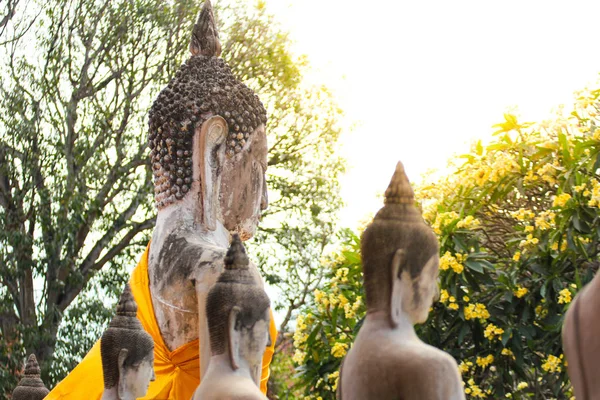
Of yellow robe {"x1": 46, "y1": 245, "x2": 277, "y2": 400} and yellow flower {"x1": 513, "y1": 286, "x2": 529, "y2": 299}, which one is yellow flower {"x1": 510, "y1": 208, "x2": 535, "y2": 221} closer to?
yellow flower {"x1": 513, "y1": 286, "x2": 529, "y2": 299}

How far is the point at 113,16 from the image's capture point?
15.8 metres

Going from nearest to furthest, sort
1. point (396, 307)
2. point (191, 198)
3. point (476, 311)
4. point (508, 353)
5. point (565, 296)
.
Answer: point (396, 307), point (191, 198), point (565, 296), point (476, 311), point (508, 353)

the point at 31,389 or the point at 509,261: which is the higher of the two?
the point at 509,261

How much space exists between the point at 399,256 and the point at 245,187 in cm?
215

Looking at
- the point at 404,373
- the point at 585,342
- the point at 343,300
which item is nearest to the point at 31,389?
the point at 343,300

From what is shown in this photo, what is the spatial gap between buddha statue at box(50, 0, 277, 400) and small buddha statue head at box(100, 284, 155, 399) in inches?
14.4

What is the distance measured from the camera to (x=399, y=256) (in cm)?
291

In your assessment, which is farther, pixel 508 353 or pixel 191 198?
pixel 508 353

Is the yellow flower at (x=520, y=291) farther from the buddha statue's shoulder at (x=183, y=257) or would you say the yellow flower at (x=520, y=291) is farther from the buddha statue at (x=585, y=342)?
the buddha statue at (x=585, y=342)

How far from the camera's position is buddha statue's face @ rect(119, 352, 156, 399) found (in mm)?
4137

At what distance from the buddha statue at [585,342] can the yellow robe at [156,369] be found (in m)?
1.98

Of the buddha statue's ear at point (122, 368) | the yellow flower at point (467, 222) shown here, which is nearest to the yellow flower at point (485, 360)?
the yellow flower at point (467, 222)

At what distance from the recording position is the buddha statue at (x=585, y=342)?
7.86 ft

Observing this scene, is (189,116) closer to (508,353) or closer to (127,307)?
(127,307)
